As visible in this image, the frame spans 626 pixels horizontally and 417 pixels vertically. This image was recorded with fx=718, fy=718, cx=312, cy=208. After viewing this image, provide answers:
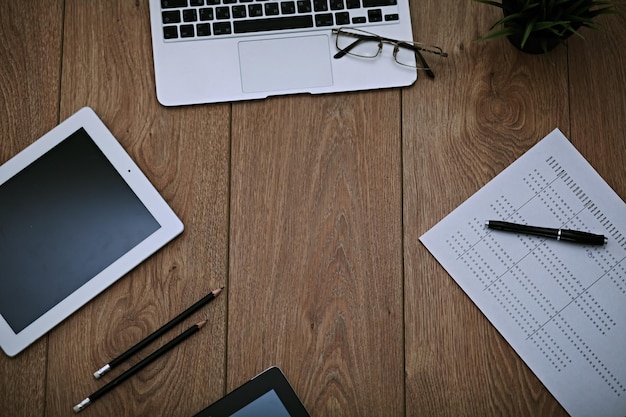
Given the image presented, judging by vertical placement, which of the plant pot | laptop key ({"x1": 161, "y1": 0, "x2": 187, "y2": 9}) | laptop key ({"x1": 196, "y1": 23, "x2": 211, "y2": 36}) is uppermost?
laptop key ({"x1": 161, "y1": 0, "x2": 187, "y2": 9})

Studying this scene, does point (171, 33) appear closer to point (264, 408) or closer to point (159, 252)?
point (159, 252)

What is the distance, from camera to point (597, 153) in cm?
96

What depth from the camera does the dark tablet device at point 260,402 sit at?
0.89 m

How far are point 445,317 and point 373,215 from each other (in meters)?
0.16

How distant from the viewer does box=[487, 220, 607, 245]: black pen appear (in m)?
0.93

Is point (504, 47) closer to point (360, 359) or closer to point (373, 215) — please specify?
point (373, 215)

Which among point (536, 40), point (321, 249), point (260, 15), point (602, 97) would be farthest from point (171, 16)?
point (602, 97)

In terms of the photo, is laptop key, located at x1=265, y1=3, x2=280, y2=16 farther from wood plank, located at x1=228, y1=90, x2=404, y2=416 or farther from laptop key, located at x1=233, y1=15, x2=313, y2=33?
wood plank, located at x1=228, y1=90, x2=404, y2=416

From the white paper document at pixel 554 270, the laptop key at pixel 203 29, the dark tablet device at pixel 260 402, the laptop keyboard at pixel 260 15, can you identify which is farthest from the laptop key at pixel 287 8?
the dark tablet device at pixel 260 402

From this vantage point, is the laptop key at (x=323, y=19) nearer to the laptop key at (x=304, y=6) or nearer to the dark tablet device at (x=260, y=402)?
the laptop key at (x=304, y=6)

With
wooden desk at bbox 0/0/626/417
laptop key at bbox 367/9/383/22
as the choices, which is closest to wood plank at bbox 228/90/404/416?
wooden desk at bbox 0/0/626/417

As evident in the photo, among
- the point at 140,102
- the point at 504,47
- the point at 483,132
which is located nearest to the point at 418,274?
the point at 483,132

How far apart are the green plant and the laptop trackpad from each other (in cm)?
22

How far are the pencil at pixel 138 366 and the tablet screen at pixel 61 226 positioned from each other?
12cm
